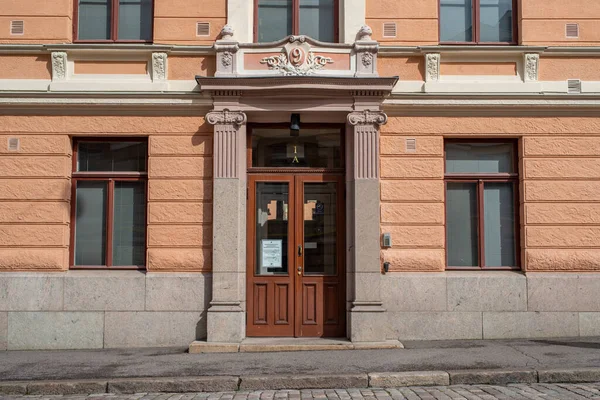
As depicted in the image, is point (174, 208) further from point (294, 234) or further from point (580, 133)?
point (580, 133)

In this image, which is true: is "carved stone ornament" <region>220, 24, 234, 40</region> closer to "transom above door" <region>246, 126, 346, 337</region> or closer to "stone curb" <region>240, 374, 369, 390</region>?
"transom above door" <region>246, 126, 346, 337</region>

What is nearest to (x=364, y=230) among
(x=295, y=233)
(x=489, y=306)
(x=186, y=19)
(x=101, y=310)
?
(x=295, y=233)

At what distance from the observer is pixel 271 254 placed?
1159cm

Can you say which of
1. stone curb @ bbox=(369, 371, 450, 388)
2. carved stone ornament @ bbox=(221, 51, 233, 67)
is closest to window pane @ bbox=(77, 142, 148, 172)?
carved stone ornament @ bbox=(221, 51, 233, 67)

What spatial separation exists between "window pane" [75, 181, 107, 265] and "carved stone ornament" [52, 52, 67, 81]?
6.23 feet

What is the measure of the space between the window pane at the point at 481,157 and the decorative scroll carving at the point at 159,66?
530cm

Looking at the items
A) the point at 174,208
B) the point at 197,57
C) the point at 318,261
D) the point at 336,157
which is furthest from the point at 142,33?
the point at 318,261

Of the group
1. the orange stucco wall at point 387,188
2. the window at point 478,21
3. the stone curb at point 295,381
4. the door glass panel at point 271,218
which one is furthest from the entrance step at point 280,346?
the window at point 478,21

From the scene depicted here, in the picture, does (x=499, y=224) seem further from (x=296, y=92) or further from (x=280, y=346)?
(x=280, y=346)

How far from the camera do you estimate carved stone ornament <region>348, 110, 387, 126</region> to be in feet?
37.0

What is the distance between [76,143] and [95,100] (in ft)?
3.02

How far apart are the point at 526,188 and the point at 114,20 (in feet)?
26.3

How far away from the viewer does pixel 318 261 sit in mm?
11602

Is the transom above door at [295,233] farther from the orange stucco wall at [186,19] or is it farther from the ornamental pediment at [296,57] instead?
the orange stucco wall at [186,19]
